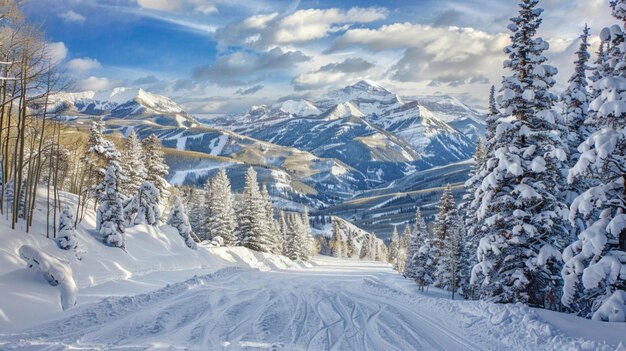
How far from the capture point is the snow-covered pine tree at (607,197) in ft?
35.0

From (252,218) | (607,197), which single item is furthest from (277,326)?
(252,218)

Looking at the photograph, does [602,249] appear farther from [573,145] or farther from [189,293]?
[189,293]

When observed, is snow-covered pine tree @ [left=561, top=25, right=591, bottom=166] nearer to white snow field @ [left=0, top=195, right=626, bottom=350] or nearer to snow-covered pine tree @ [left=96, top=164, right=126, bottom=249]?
Result: white snow field @ [left=0, top=195, right=626, bottom=350]

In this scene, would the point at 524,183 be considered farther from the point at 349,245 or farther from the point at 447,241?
the point at 349,245

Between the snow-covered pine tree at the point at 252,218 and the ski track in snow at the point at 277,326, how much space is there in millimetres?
35092

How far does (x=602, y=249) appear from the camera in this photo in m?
10.9

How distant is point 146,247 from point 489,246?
83.1 ft

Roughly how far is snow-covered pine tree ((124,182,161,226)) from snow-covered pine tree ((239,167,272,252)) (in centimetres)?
1177

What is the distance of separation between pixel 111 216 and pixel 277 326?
21466mm

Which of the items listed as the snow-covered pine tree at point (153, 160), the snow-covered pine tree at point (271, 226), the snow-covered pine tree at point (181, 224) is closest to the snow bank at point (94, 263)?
the snow-covered pine tree at point (181, 224)

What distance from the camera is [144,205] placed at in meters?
40.4

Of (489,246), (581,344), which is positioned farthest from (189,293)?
(581,344)

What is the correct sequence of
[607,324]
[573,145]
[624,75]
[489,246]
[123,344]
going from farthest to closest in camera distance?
[573,145] → [489,246] → [624,75] → [607,324] → [123,344]

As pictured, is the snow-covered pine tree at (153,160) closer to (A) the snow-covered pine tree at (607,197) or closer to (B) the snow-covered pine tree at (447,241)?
(B) the snow-covered pine tree at (447,241)
